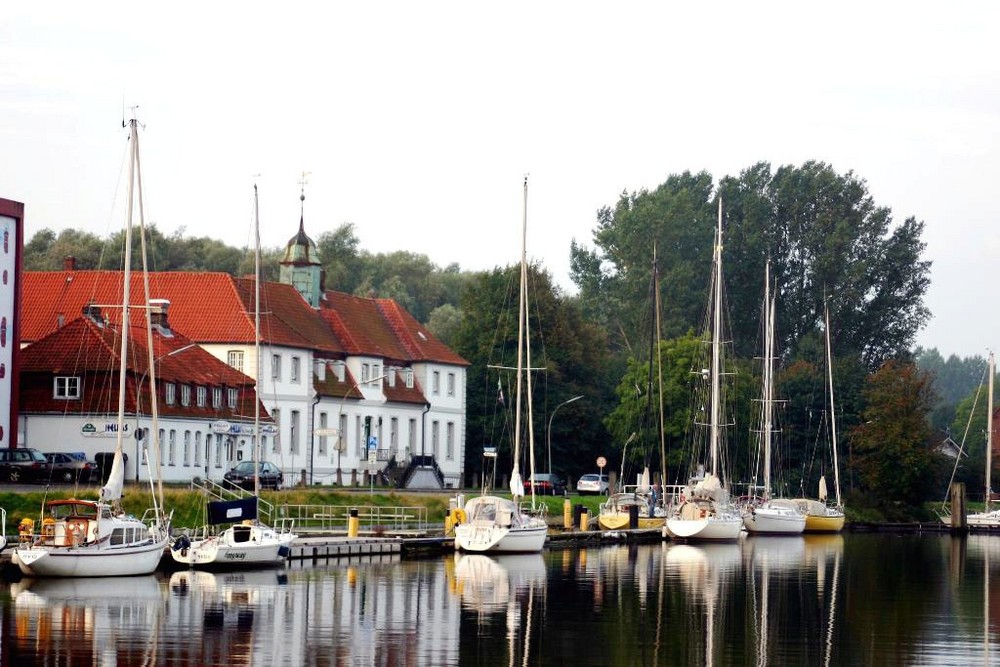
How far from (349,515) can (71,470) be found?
35.2 ft

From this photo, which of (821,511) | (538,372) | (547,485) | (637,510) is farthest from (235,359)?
(821,511)

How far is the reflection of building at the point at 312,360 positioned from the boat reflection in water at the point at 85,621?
106ft

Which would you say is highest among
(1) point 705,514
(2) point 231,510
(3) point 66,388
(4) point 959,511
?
(3) point 66,388

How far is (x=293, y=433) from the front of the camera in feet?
312

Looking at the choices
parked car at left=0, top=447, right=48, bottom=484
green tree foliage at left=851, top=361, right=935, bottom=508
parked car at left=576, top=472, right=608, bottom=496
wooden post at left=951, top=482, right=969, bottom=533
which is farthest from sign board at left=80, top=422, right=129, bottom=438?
wooden post at left=951, top=482, right=969, bottom=533

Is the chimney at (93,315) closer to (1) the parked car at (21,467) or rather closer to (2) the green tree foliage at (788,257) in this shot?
(1) the parked car at (21,467)

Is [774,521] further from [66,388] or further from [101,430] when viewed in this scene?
[101,430]

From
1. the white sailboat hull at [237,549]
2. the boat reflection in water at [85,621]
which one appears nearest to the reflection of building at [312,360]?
the white sailboat hull at [237,549]

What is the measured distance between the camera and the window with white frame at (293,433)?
9462 cm

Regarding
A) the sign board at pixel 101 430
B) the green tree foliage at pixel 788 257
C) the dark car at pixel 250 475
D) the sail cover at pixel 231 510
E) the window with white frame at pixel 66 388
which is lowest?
the sail cover at pixel 231 510

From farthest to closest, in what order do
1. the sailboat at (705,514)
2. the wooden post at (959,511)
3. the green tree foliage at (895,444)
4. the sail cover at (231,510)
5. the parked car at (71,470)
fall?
1. the green tree foliage at (895,444)
2. the wooden post at (959,511)
3. the sailboat at (705,514)
4. the parked car at (71,470)
5. the sail cover at (231,510)

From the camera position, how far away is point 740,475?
10725cm

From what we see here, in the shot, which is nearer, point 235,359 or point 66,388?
point 66,388

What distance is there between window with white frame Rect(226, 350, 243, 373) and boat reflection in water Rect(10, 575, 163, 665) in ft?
134
